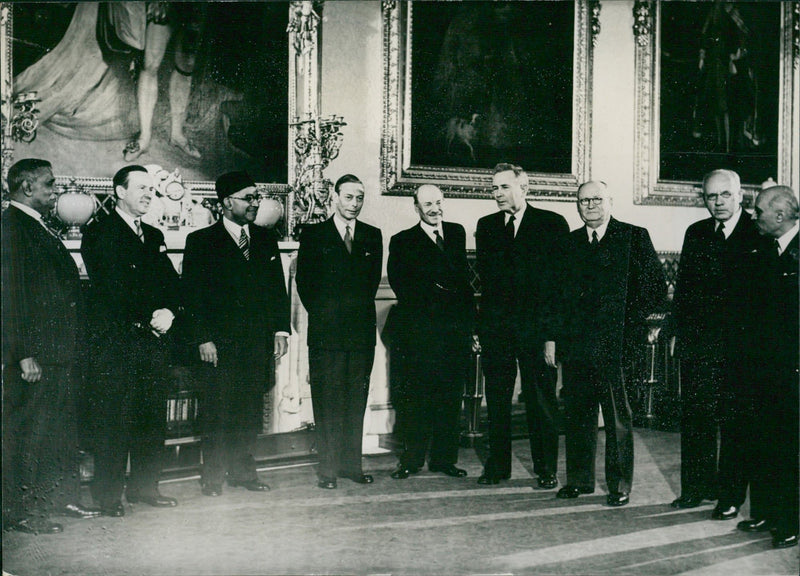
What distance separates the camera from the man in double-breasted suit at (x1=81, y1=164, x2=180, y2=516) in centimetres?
418

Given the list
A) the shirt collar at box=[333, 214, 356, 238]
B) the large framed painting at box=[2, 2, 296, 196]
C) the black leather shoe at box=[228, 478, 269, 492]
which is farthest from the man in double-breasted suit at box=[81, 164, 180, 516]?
the shirt collar at box=[333, 214, 356, 238]

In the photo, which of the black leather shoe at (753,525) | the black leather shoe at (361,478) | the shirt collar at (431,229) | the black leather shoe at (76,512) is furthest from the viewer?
the shirt collar at (431,229)

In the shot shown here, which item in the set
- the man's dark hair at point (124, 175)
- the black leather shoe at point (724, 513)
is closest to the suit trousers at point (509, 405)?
the black leather shoe at point (724, 513)

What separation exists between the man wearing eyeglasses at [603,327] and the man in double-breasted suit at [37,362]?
280 cm

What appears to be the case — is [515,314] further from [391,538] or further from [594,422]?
[391,538]

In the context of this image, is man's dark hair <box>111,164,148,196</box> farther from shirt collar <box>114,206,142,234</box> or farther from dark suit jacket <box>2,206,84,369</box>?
dark suit jacket <box>2,206,84,369</box>

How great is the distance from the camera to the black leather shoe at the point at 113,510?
13.5 ft

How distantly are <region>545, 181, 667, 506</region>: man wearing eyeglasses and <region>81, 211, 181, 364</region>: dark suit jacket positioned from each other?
7.94 ft

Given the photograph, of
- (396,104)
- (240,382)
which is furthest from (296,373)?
(396,104)

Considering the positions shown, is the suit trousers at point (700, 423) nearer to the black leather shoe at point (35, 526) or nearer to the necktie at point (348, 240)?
the necktie at point (348, 240)

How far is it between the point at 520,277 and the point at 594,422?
39.3 inches

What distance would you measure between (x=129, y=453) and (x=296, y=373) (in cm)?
108

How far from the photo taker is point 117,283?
13.8 feet

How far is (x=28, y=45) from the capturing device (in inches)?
161
